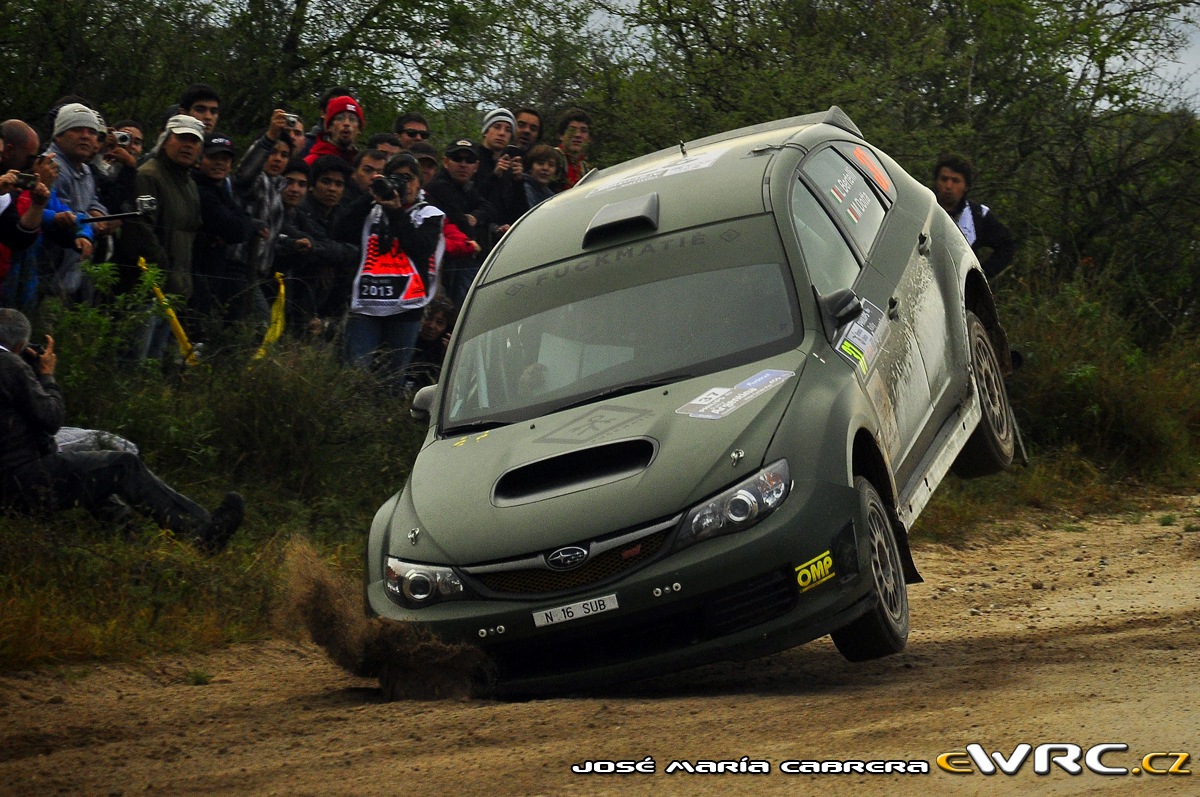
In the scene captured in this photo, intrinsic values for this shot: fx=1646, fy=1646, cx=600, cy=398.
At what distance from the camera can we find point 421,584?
6426 millimetres

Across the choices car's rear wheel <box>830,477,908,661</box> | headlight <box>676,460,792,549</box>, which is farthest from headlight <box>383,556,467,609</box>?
car's rear wheel <box>830,477,908,661</box>

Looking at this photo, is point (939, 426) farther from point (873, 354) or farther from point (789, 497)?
point (789, 497)

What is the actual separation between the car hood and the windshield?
210 millimetres

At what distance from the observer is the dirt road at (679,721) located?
4.93 metres

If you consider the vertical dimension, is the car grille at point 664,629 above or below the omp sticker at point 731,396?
below

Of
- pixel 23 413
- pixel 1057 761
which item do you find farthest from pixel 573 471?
pixel 23 413

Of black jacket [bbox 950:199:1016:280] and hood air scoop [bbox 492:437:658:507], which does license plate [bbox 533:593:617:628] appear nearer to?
hood air scoop [bbox 492:437:658:507]

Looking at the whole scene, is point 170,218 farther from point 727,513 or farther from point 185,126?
point 727,513

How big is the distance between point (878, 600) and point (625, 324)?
173 cm

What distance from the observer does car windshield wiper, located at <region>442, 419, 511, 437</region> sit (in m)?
7.12

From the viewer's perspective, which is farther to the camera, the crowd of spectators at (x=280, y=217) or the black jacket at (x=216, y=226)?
the black jacket at (x=216, y=226)

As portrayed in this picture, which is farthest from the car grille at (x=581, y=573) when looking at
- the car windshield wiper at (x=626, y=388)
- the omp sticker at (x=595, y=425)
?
the car windshield wiper at (x=626, y=388)

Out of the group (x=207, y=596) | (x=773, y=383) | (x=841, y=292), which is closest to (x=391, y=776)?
(x=773, y=383)

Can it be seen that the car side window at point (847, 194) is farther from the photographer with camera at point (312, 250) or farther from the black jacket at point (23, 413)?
the photographer with camera at point (312, 250)
